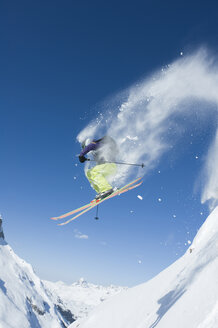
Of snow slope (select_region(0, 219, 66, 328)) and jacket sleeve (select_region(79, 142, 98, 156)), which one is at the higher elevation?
snow slope (select_region(0, 219, 66, 328))

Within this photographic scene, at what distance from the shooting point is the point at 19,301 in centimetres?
13562

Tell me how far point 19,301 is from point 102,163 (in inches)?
6002

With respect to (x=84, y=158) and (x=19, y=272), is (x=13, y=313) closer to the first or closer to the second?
(x=19, y=272)

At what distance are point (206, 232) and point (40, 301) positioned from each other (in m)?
198

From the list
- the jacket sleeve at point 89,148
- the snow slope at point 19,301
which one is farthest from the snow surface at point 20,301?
the jacket sleeve at point 89,148

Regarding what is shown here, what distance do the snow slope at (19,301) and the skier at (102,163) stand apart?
103 meters

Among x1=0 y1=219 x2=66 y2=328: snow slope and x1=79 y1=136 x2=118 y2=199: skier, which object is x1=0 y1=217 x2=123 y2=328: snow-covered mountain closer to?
x1=0 y1=219 x2=66 y2=328: snow slope

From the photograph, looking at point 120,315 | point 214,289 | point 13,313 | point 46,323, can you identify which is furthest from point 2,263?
point 214,289

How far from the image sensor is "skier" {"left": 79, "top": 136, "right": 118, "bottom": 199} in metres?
10.9

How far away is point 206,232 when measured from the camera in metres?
16.1

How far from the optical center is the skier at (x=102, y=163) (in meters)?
10.9

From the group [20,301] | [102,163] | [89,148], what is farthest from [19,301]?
[89,148]

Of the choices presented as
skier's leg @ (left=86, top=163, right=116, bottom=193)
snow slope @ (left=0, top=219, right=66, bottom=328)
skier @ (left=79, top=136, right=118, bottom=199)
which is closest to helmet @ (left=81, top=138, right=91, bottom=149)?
skier @ (left=79, top=136, right=118, bottom=199)

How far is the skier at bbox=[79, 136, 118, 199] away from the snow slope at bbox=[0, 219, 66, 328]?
10315 centimetres
